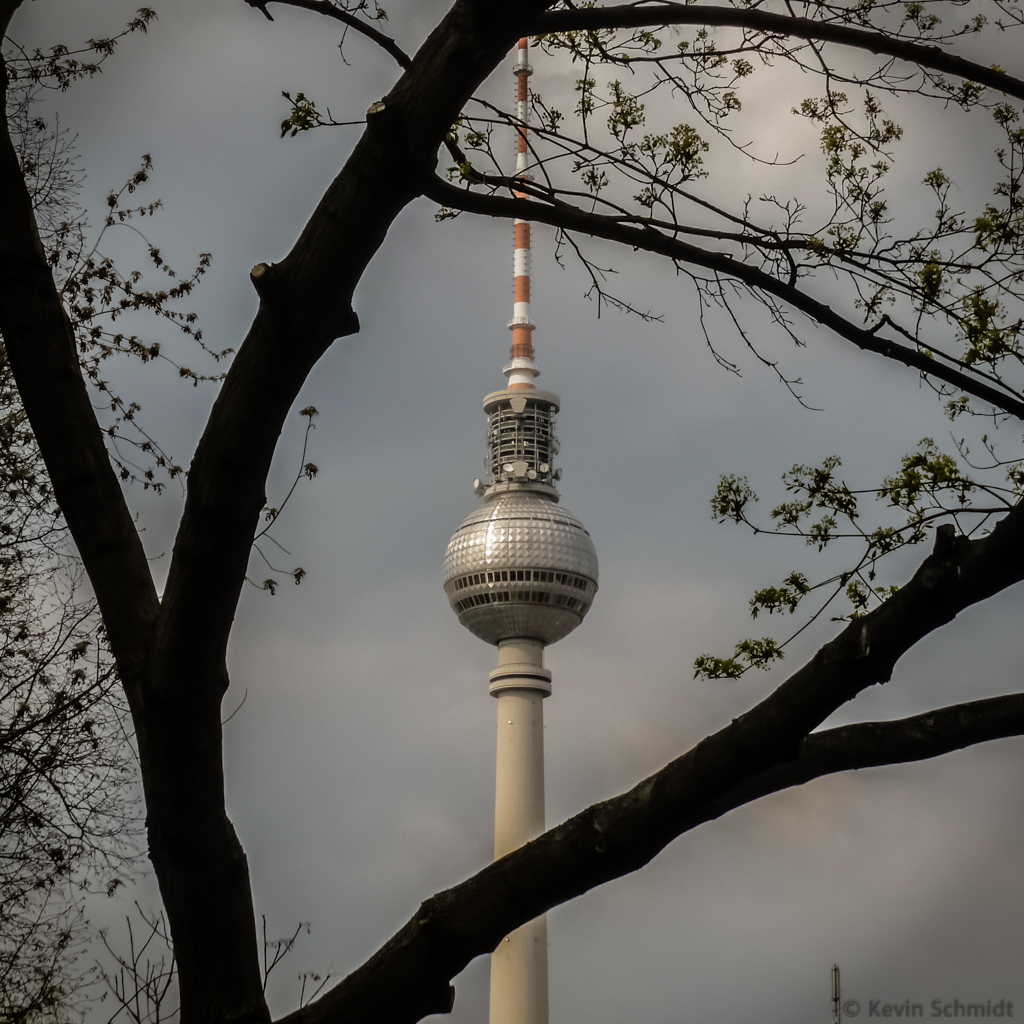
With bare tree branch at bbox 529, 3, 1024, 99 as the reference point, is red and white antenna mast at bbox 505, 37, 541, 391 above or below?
above

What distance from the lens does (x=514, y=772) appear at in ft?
237

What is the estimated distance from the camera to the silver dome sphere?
7138 centimetres

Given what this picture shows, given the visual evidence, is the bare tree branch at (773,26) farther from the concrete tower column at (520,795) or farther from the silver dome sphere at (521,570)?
the concrete tower column at (520,795)

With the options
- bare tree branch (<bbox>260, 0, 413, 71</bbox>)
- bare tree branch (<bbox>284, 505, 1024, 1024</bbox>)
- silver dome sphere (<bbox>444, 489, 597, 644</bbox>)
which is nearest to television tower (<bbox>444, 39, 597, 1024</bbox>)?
silver dome sphere (<bbox>444, 489, 597, 644</bbox>)

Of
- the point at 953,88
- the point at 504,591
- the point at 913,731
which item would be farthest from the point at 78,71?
the point at 504,591

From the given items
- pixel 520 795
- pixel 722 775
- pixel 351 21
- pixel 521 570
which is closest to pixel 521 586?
pixel 521 570

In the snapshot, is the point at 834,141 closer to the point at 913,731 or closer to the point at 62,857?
the point at 913,731

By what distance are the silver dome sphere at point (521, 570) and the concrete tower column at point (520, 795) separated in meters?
1.69

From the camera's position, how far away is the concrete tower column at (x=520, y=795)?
69.8 meters

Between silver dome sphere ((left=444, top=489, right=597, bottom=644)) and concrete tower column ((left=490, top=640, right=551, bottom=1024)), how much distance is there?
1.69 metres

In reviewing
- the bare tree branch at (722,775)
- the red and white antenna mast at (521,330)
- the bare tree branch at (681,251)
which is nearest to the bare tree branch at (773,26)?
the bare tree branch at (681,251)

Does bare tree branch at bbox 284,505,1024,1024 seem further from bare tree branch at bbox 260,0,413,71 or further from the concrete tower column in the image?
the concrete tower column

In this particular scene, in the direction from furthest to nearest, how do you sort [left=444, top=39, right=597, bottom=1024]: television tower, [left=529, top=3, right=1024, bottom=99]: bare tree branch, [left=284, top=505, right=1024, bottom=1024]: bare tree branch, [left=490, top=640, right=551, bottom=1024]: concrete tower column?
[left=444, top=39, right=597, bottom=1024]: television tower, [left=490, top=640, right=551, bottom=1024]: concrete tower column, [left=529, top=3, right=1024, bottom=99]: bare tree branch, [left=284, top=505, right=1024, bottom=1024]: bare tree branch

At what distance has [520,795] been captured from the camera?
2778 inches
